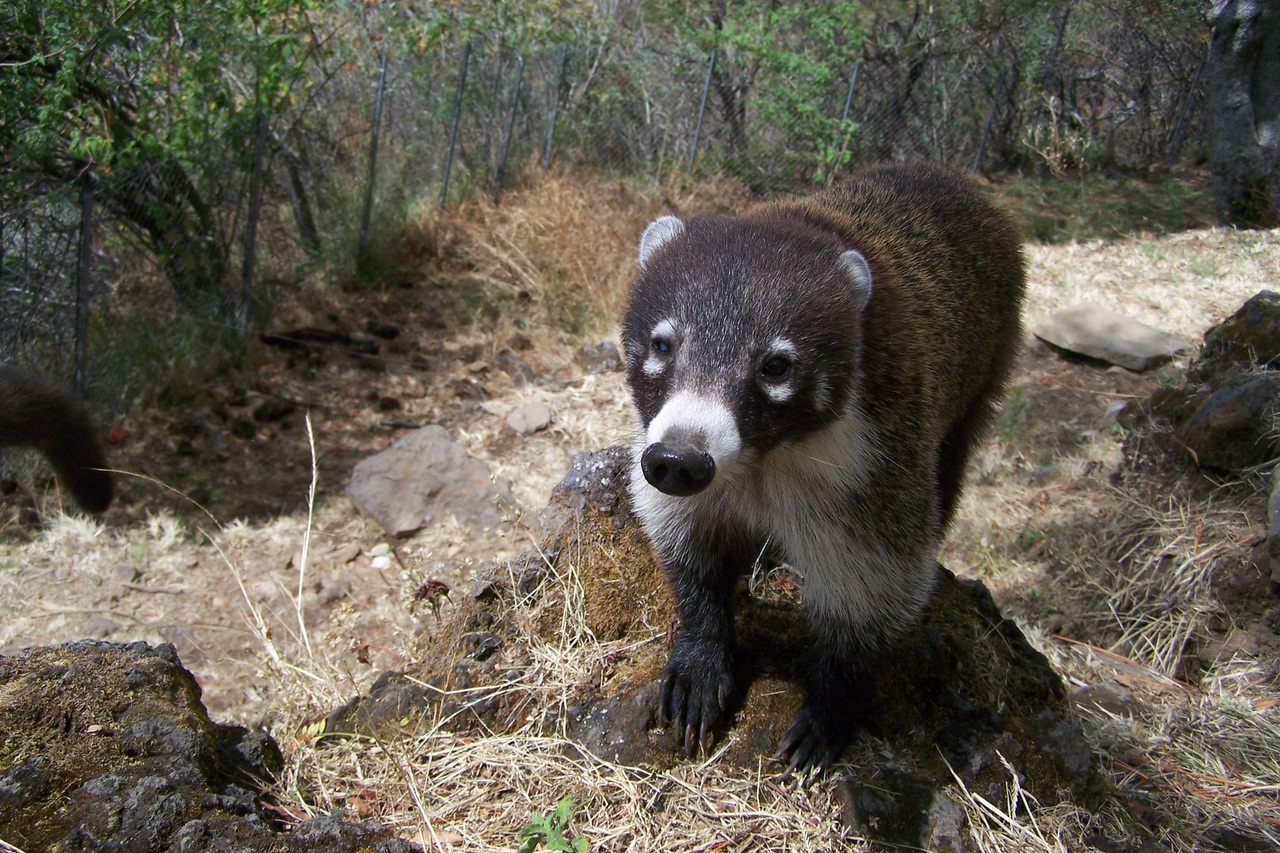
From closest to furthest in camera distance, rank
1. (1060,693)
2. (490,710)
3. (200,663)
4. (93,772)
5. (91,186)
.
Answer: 1. (93,772)
2. (490,710)
3. (1060,693)
4. (200,663)
5. (91,186)

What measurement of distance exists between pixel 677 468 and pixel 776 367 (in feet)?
1.93

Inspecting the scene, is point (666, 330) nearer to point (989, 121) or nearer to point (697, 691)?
point (697, 691)

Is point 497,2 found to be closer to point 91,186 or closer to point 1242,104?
point 91,186

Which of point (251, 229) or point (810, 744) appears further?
point (251, 229)

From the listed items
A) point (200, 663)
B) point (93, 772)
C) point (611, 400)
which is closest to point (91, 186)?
point (200, 663)

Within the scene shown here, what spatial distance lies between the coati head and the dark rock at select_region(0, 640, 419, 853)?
1.39 metres

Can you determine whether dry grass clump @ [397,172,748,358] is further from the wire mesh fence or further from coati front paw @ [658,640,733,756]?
coati front paw @ [658,640,733,756]

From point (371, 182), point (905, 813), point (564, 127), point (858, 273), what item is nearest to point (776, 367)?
point (858, 273)

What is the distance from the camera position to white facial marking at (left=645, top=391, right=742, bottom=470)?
7.87 feet

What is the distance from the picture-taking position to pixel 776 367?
Result: 2699 mm

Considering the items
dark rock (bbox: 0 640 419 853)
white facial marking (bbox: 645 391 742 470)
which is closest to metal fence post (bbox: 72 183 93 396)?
dark rock (bbox: 0 640 419 853)

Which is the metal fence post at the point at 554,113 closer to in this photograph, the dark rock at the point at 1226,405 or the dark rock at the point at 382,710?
the dark rock at the point at 1226,405

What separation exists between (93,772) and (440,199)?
982 centimetres

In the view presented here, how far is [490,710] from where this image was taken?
125 inches
